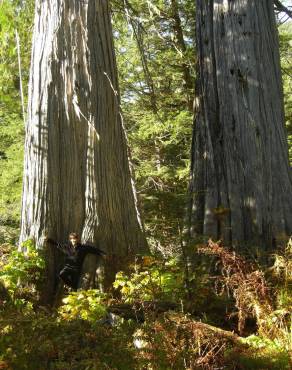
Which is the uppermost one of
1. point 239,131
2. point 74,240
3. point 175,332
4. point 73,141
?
point 73,141

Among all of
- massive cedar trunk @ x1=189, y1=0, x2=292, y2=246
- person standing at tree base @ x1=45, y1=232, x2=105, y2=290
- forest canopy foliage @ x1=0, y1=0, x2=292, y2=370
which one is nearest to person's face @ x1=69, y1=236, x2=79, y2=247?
person standing at tree base @ x1=45, y1=232, x2=105, y2=290

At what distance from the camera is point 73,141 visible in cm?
613

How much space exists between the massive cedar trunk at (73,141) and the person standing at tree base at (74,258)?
0.19 metres

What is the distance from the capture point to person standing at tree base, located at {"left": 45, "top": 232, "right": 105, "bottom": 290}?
5.68 meters

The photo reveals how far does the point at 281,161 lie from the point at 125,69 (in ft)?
26.5

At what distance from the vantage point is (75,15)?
246 inches

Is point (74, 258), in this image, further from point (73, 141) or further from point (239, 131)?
point (239, 131)

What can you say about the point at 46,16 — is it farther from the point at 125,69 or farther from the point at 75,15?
the point at 125,69

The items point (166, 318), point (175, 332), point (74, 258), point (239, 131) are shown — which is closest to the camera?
point (175, 332)

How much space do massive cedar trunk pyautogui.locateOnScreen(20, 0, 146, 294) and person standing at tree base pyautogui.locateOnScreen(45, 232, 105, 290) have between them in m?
0.19

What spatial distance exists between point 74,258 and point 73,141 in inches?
64.2

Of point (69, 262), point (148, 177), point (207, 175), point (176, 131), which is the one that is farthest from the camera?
point (148, 177)

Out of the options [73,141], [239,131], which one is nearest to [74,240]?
[73,141]

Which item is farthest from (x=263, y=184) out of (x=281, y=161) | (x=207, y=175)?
(x=207, y=175)
